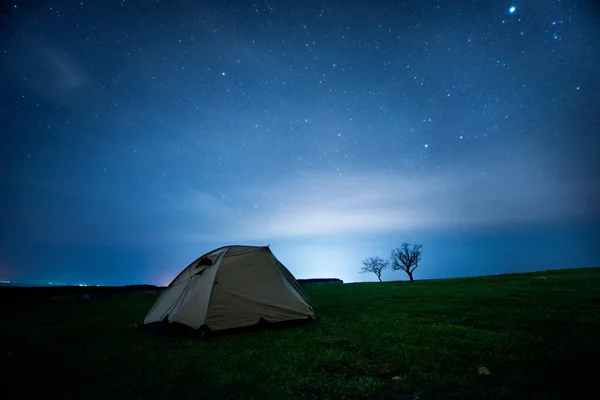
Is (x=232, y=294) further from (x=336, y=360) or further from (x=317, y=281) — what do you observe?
(x=317, y=281)

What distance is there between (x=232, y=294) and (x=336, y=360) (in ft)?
14.3

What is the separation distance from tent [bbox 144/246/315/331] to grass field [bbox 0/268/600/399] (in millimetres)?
645

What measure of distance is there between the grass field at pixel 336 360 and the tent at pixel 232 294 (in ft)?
2.12

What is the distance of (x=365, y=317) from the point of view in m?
9.85

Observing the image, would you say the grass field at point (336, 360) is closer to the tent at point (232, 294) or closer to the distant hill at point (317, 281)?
the tent at point (232, 294)

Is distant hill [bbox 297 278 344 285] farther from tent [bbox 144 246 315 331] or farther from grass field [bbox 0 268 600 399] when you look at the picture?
grass field [bbox 0 268 600 399]

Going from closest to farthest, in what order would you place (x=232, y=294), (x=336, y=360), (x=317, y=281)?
1. (x=336, y=360)
2. (x=232, y=294)
3. (x=317, y=281)

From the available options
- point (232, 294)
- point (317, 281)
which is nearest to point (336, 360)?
point (232, 294)

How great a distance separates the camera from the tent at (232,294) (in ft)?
27.4

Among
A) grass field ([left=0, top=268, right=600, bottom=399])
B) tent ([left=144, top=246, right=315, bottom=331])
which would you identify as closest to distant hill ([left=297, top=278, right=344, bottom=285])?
tent ([left=144, top=246, right=315, bottom=331])

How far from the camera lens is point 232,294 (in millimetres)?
8711

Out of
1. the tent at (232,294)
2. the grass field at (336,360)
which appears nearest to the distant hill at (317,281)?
the tent at (232,294)

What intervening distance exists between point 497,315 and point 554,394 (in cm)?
607

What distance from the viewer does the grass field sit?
412 centimetres
